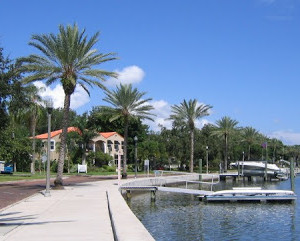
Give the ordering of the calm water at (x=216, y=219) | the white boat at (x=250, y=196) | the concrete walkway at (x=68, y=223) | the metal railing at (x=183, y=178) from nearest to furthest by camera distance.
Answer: the concrete walkway at (x=68, y=223) < the calm water at (x=216, y=219) < the white boat at (x=250, y=196) < the metal railing at (x=183, y=178)

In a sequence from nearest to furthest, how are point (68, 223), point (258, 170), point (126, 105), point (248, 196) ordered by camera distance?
1. point (68, 223)
2. point (248, 196)
3. point (126, 105)
4. point (258, 170)

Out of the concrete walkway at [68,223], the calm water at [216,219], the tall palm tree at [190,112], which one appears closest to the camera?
the concrete walkway at [68,223]

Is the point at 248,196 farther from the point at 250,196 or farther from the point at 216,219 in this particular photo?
the point at 216,219

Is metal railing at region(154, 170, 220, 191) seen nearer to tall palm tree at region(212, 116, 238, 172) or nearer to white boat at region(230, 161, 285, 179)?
white boat at region(230, 161, 285, 179)

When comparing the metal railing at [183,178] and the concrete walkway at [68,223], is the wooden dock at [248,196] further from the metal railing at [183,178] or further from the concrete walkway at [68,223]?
the concrete walkway at [68,223]

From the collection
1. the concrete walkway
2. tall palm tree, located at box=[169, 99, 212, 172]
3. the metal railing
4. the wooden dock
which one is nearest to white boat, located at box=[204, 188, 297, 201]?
Answer: the wooden dock

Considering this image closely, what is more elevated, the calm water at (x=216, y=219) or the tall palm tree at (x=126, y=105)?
the tall palm tree at (x=126, y=105)

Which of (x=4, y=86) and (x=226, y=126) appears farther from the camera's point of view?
(x=226, y=126)

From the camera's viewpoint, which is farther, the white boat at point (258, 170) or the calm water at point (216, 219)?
the white boat at point (258, 170)

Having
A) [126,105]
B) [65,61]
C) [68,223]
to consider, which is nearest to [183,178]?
[126,105]

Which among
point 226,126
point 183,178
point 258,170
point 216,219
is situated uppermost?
point 226,126

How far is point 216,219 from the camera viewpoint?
21.1 metres

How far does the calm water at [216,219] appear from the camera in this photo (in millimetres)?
16641

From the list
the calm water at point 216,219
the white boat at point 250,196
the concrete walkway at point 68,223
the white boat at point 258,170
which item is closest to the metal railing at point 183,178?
the white boat at point 250,196
